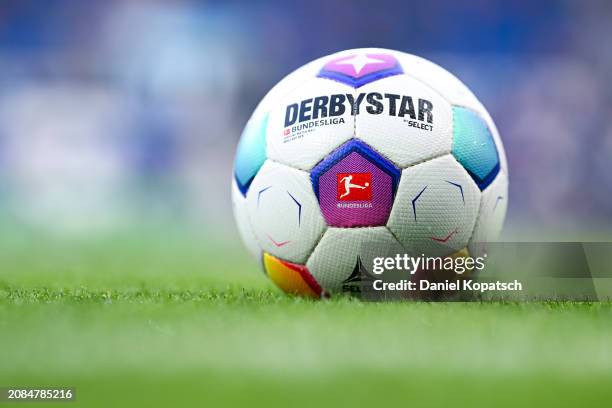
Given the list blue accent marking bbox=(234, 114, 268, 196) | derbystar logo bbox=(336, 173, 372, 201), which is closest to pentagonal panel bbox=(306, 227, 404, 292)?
derbystar logo bbox=(336, 173, 372, 201)

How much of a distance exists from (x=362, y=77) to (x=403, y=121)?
302mm

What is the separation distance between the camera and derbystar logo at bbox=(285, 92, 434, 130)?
3.69 meters

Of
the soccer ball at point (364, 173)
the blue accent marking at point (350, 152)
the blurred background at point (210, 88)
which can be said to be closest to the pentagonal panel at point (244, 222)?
the soccer ball at point (364, 173)

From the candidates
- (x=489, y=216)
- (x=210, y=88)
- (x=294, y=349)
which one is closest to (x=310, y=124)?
(x=489, y=216)

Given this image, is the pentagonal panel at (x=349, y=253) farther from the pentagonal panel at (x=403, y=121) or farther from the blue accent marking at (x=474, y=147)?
the blue accent marking at (x=474, y=147)

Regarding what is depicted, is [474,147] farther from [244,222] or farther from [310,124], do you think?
[244,222]

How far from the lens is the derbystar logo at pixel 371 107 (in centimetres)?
369

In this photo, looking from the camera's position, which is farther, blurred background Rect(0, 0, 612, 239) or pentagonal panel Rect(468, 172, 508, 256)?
blurred background Rect(0, 0, 612, 239)

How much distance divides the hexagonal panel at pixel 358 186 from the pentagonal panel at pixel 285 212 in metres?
0.09

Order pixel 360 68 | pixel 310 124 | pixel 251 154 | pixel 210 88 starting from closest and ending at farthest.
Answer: pixel 310 124 → pixel 360 68 → pixel 251 154 → pixel 210 88

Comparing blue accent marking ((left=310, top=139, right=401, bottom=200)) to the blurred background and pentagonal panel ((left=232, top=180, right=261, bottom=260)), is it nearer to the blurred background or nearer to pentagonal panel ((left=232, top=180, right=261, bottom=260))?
pentagonal panel ((left=232, top=180, right=261, bottom=260))

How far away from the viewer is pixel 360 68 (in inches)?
152

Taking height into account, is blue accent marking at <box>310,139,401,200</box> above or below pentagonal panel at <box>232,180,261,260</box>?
above

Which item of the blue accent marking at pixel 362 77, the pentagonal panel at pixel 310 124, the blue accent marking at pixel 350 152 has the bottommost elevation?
the blue accent marking at pixel 350 152
